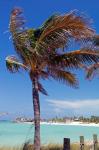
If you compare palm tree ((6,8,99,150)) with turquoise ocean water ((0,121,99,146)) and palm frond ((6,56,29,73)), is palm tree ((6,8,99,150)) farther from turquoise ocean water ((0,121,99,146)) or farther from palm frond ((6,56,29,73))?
turquoise ocean water ((0,121,99,146))

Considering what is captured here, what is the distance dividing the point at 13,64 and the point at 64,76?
204cm

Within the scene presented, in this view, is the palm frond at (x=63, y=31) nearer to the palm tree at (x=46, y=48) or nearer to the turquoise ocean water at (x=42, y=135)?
the palm tree at (x=46, y=48)

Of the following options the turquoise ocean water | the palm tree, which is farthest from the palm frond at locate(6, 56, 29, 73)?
the turquoise ocean water

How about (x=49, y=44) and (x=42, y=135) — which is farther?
(x=42, y=135)

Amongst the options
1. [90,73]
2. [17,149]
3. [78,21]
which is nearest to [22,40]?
[78,21]

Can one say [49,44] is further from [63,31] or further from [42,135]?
[42,135]

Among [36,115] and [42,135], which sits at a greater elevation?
[42,135]

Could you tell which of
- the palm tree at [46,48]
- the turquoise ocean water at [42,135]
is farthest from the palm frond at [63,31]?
the turquoise ocean water at [42,135]

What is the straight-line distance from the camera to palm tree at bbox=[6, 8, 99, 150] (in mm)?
17422

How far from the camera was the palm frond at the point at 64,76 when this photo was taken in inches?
722

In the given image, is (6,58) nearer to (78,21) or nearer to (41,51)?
(41,51)

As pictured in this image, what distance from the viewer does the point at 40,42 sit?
17.5 m

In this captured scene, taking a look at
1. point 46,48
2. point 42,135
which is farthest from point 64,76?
point 42,135

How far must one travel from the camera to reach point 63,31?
57.4 feet
